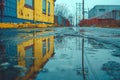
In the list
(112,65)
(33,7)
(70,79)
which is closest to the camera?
(70,79)

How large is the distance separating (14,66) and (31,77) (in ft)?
3.24

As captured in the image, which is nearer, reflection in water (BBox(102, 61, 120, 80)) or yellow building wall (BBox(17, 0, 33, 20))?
reflection in water (BBox(102, 61, 120, 80))

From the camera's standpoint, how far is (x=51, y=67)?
16.1 feet

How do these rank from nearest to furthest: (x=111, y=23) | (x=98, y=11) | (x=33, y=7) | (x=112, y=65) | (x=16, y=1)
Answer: (x=112, y=65) < (x=16, y=1) < (x=33, y=7) < (x=111, y=23) < (x=98, y=11)

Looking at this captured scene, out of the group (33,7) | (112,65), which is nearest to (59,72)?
(112,65)

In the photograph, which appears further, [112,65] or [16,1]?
[16,1]

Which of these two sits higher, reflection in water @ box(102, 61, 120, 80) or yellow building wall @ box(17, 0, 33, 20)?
yellow building wall @ box(17, 0, 33, 20)

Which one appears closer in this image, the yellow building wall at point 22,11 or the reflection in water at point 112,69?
the reflection in water at point 112,69

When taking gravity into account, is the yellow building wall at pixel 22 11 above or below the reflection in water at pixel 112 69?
above

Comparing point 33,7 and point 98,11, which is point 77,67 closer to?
point 33,7

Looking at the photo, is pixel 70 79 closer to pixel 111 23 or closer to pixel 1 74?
pixel 1 74

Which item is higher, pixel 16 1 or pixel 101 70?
pixel 16 1

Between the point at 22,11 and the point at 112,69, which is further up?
the point at 22,11

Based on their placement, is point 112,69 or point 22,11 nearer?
point 112,69
